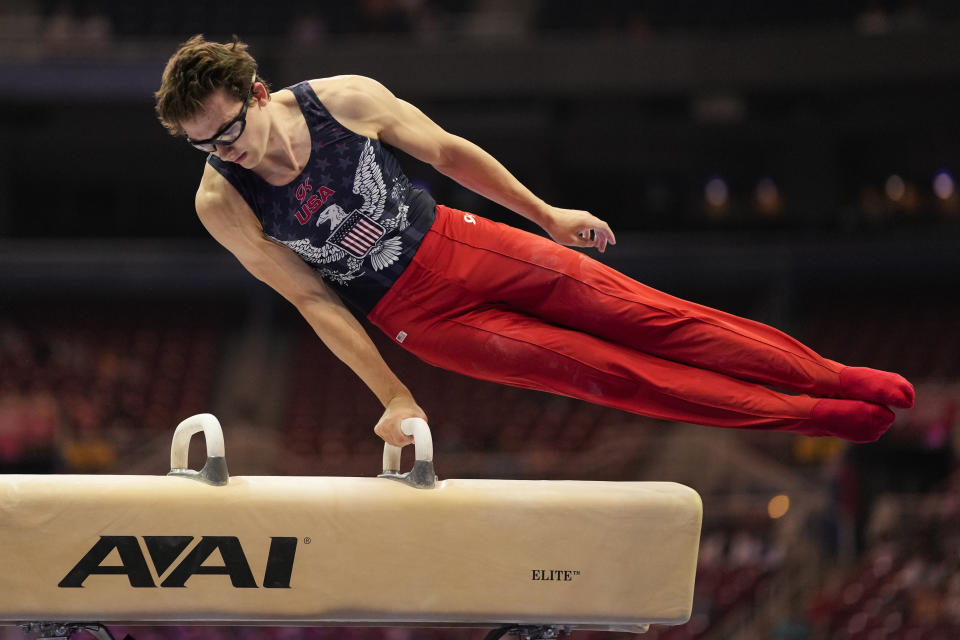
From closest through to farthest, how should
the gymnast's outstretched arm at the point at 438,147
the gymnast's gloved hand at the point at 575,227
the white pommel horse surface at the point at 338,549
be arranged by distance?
1. the white pommel horse surface at the point at 338,549
2. the gymnast's outstretched arm at the point at 438,147
3. the gymnast's gloved hand at the point at 575,227

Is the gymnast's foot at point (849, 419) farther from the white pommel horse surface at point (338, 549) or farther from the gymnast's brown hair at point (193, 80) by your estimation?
the gymnast's brown hair at point (193, 80)

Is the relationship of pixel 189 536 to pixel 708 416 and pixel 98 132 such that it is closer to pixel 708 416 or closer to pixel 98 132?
pixel 708 416

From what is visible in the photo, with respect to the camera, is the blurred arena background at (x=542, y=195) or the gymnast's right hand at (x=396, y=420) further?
the blurred arena background at (x=542, y=195)

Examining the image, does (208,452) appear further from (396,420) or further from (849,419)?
(849,419)

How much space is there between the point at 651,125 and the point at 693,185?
120 centimetres

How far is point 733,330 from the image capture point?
3.06 meters

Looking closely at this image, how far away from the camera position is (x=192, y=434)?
115 inches

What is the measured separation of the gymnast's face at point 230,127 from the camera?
2.79m

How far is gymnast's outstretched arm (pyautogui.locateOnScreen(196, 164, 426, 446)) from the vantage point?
303 centimetres

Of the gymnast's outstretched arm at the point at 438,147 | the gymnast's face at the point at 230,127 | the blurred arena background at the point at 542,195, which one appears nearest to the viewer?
the gymnast's face at the point at 230,127

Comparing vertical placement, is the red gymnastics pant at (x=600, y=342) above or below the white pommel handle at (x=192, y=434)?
above

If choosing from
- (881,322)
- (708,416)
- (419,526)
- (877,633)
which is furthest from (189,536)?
(881,322)

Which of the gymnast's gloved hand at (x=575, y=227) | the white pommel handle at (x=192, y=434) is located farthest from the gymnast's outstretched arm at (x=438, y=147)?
the white pommel handle at (x=192, y=434)

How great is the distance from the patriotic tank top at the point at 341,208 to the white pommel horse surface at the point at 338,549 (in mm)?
543
